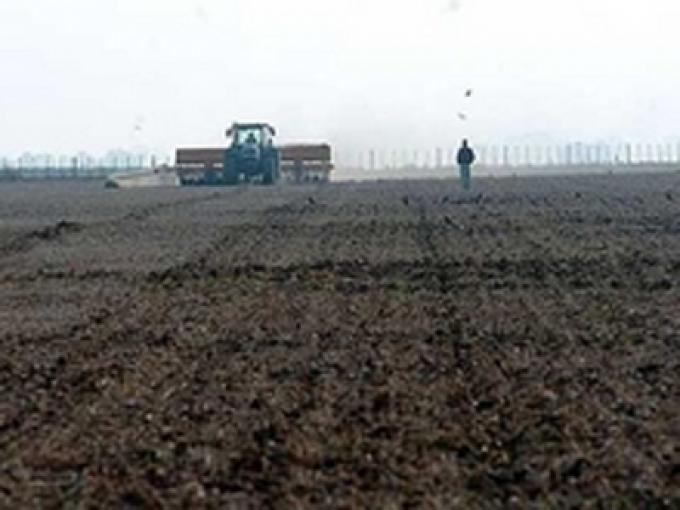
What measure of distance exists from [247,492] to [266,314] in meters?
7.45

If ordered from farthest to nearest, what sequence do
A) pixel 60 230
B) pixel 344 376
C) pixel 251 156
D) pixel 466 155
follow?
pixel 251 156 < pixel 466 155 < pixel 60 230 < pixel 344 376

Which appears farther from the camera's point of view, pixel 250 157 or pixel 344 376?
pixel 250 157

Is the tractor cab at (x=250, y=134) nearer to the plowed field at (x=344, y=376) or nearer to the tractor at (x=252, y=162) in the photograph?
the tractor at (x=252, y=162)

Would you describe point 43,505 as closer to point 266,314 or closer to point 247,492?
point 247,492

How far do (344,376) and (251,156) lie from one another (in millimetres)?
54811

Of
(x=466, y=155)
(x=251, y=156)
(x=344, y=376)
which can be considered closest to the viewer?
(x=344, y=376)

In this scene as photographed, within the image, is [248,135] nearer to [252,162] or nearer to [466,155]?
[252,162]

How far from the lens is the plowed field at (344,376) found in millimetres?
7945

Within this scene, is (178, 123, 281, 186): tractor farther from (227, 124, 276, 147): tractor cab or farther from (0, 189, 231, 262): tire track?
(0, 189, 231, 262): tire track

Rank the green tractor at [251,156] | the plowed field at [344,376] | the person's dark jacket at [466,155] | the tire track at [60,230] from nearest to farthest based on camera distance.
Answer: the plowed field at [344,376] < the tire track at [60,230] < the person's dark jacket at [466,155] < the green tractor at [251,156]

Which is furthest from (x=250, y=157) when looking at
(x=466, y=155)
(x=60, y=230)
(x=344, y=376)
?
(x=344, y=376)

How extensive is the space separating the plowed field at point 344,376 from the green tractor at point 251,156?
4148cm

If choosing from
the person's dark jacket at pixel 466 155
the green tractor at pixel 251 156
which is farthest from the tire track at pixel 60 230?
the green tractor at pixel 251 156

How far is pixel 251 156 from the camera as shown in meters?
65.6
